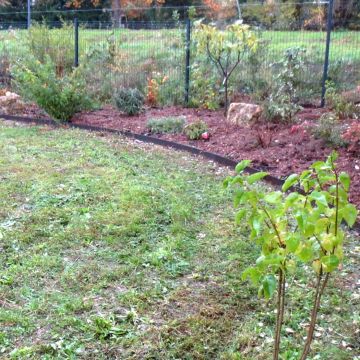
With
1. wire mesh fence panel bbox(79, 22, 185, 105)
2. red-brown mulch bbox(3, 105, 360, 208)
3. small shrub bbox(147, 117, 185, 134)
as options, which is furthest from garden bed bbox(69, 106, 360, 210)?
wire mesh fence panel bbox(79, 22, 185, 105)

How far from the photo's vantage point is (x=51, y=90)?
302 inches

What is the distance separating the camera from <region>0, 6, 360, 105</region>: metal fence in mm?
8805

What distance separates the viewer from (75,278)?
3246mm

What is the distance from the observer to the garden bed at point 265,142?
536 cm

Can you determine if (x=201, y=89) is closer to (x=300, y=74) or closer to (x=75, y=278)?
(x=300, y=74)

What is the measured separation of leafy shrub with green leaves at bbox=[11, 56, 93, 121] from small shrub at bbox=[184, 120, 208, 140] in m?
2.04

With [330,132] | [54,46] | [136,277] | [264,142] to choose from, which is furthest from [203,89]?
[136,277]

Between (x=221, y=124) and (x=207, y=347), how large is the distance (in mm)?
5066

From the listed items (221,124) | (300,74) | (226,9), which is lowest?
(221,124)

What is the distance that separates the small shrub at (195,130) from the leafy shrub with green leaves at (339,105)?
1.86 m

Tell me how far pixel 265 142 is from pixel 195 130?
116cm

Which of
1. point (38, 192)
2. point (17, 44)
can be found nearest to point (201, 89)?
point (38, 192)

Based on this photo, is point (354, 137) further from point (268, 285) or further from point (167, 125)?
point (268, 285)

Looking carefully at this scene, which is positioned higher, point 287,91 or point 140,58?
point 140,58
